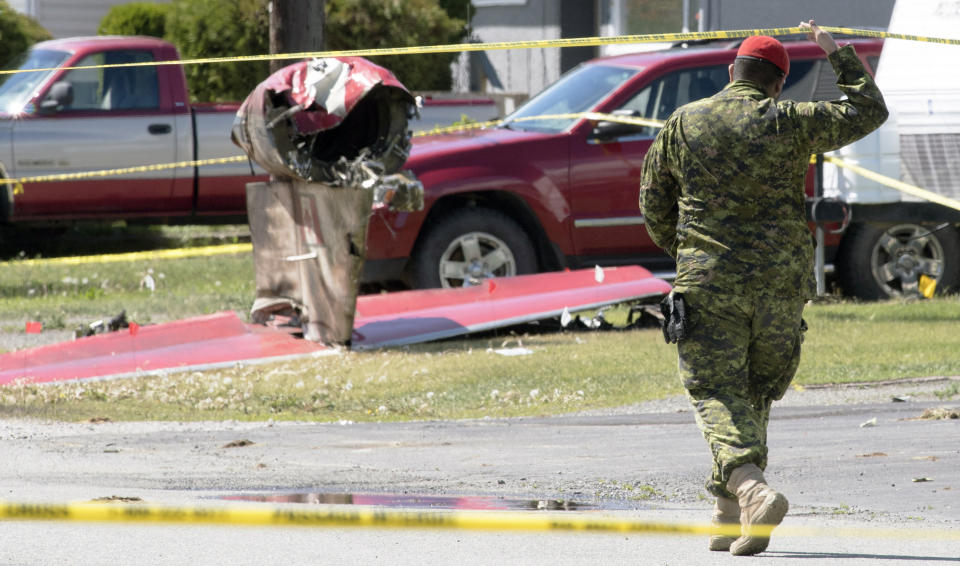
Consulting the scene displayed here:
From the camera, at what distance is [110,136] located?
49.6 ft

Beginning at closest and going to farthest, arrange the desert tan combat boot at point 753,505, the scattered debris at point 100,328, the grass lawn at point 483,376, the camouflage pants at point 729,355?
the desert tan combat boot at point 753,505 → the camouflage pants at point 729,355 → the grass lawn at point 483,376 → the scattered debris at point 100,328

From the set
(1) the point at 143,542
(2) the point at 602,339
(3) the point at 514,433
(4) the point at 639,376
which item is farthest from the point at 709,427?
(2) the point at 602,339

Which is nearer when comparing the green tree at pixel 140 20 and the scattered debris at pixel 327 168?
the scattered debris at pixel 327 168

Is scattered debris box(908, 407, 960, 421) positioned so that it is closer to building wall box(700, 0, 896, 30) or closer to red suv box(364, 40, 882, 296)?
red suv box(364, 40, 882, 296)

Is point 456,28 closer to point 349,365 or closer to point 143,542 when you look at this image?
point 349,365

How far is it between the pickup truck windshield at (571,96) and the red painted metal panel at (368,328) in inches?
53.3

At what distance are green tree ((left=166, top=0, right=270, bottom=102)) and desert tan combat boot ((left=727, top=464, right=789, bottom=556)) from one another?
14537 millimetres

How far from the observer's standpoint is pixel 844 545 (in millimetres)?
4875

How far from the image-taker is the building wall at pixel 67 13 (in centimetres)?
2398

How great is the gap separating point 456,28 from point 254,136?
1082cm

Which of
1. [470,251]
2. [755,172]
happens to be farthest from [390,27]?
[755,172]

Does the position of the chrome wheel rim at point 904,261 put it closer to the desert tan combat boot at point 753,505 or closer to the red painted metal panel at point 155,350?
the red painted metal panel at point 155,350

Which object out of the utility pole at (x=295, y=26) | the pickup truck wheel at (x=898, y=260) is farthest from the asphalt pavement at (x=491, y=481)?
the utility pole at (x=295, y=26)

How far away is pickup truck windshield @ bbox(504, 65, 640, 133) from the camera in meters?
11.5
